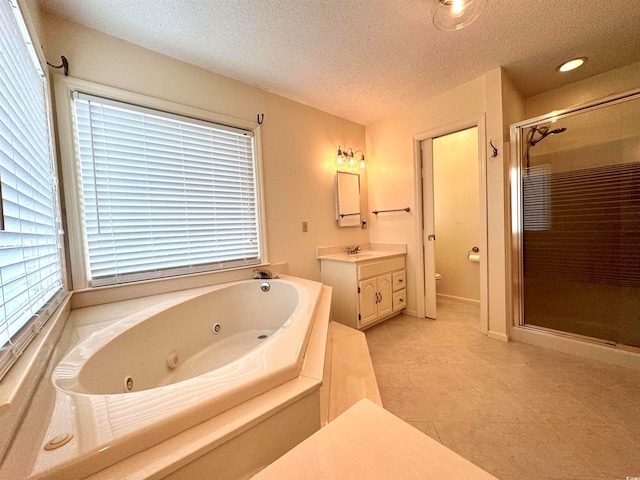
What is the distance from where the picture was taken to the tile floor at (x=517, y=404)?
1.02 m

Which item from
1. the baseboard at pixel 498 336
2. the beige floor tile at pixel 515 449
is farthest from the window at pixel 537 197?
the beige floor tile at pixel 515 449

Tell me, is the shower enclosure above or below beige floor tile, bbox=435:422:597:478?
above

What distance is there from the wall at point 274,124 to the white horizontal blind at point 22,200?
1.41 ft

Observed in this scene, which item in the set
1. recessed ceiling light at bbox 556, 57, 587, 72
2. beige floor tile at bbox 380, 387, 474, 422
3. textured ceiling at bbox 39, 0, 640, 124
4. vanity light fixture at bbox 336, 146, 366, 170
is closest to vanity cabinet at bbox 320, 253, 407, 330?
beige floor tile at bbox 380, 387, 474, 422

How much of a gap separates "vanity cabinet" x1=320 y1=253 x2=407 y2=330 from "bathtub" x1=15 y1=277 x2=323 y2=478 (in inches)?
23.2

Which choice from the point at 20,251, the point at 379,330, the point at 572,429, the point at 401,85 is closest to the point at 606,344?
the point at 572,429

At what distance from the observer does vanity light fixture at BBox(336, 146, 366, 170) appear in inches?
107

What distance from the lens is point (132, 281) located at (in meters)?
1.61

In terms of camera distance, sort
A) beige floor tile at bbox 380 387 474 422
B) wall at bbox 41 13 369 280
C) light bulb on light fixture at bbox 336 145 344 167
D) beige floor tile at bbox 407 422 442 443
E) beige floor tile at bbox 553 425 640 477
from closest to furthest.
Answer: beige floor tile at bbox 553 425 640 477, beige floor tile at bbox 407 422 442 443, beige floor tile at bbox 380 387 474 422, wall at bbox 41 13 369 280, light bulb on light fixture at bbox 336 145 344 167

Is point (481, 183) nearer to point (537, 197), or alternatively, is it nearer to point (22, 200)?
point (537, 197)

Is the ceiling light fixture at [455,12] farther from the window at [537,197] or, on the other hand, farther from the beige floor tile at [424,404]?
the beige floor tile at [424,404]

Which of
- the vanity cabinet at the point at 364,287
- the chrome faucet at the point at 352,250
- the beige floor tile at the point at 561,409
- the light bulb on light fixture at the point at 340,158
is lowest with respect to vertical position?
the beige floor tile at the point at 561,409

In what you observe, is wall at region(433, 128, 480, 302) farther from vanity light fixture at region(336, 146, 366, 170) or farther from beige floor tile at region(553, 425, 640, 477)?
beige floor tile at region(553, 425, 640, 477)

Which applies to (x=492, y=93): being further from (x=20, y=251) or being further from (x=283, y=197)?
(x=20, y=251)
